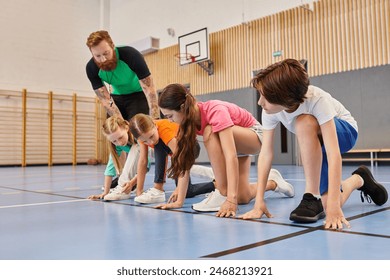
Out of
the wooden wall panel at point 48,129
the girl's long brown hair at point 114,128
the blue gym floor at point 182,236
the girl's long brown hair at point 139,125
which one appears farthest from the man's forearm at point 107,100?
the wooden wall panel at point 48,129

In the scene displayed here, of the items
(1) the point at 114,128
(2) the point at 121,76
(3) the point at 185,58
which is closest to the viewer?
(1) the point at 114,128

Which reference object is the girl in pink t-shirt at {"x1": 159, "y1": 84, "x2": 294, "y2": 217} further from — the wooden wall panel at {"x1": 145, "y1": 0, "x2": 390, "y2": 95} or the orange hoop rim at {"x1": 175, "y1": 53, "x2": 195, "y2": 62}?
the orange hoop rim at {"x1": 175, "y1": 53, "x2": 195, "y2": 62}

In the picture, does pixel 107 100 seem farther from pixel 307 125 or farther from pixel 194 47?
pixel 194 47

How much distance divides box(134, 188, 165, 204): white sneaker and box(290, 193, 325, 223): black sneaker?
2.94 ft

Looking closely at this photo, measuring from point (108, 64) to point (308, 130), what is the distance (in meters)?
1.38

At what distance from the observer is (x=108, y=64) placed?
7.63 ft

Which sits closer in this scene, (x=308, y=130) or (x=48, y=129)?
(x=308, y=130)

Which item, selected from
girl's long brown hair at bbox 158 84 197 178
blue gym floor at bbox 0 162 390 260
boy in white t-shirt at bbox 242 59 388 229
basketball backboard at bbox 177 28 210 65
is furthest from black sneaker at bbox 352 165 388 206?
basketball backboard at bbox 177 28 210 65

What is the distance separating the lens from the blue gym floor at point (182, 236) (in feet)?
3.20

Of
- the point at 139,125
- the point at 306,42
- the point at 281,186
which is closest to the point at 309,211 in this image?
the point at 281,186

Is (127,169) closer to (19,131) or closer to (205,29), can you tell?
(205,29)

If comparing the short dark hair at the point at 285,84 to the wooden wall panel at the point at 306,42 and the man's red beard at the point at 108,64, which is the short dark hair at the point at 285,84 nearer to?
the man's red beard at the point at 108,64

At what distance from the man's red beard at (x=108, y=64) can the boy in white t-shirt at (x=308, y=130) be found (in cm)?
117

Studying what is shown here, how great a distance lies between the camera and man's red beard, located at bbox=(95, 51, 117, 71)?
231 cm
